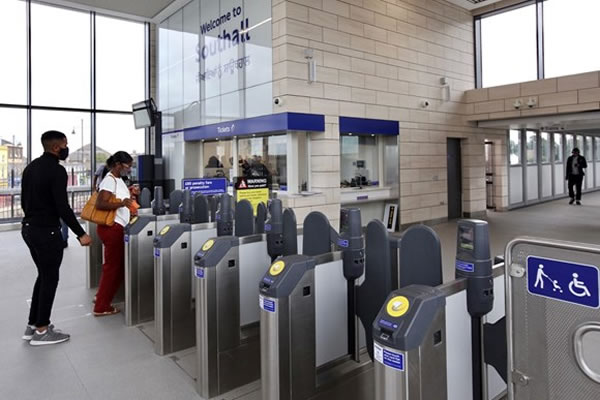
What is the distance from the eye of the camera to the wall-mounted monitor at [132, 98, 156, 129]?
32.0 feet

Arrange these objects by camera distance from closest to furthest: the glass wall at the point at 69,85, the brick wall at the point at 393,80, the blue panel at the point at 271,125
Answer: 1. the blue panel at the point at 271,125
2. the brick wall at the point at 393,80
3. the glass wall at the point at 69,85

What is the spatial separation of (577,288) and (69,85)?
464 inches

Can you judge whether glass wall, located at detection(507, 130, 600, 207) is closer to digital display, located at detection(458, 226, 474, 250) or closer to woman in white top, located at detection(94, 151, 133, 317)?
woman in white top, located at detection(94, 151, 133, 317)

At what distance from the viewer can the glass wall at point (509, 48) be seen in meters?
9.86

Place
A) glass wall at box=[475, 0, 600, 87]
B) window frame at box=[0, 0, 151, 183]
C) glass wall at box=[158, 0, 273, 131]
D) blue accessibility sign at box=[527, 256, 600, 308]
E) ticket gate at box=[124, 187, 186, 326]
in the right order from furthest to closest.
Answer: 1. window frame at box=[0, 0, 151, 183]
2. glass wall at box=[475, 0, 600, 87]
3. glass wall at box=[158, 0, 273, 131]
4. ticket gate at box=[124, 187, 186, 326]
5. blue accessibility sign at box=[527, 256, 600, 308]

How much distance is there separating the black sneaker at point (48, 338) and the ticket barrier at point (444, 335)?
2.80m

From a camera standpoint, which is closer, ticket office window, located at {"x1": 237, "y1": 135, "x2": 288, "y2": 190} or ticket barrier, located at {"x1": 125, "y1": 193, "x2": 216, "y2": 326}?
ticket barrier, located at {"x1": 125, "y1": 193, "x2": 216, "y2": 326}

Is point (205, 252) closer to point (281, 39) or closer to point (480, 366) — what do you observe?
point (480, 366)

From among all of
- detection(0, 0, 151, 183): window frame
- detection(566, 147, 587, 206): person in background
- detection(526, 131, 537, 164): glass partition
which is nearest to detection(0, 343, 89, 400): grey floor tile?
detection(0, 0, 151, 183): window frame

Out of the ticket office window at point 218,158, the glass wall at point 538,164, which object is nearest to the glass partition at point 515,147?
the glass wall at point 538,164

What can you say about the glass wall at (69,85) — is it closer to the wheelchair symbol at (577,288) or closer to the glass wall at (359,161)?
the glass wall at (359,161)

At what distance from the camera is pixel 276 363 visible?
6.67ft

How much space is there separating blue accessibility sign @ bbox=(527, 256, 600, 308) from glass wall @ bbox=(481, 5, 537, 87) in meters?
10.1

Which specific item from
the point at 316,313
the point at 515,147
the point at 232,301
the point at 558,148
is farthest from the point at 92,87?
the point at 558,148
